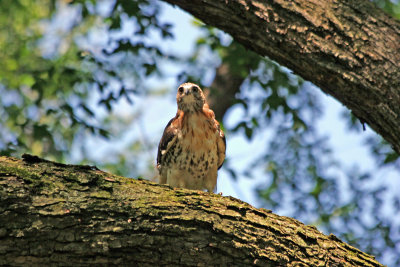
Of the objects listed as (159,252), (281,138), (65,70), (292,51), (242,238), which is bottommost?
(159,252)

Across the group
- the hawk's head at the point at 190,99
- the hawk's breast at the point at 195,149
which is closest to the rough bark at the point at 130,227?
the hawk's breast at the point at 195,149

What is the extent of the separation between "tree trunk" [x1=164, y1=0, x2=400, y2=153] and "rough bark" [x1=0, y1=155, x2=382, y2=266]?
132cm

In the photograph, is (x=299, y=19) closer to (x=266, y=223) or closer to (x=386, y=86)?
(x=386, y=86)

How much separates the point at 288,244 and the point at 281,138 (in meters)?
5.66

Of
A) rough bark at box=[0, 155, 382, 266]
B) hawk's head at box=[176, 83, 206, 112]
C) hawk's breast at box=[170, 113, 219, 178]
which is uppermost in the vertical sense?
hawk's head at box=[176, 83, 206, 112]

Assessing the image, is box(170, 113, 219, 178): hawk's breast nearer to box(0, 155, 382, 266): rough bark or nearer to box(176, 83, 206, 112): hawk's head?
box(176, 83, 206, 112): hawk's head

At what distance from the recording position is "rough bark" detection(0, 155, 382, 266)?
2.40m

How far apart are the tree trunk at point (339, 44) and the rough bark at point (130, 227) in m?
1.32

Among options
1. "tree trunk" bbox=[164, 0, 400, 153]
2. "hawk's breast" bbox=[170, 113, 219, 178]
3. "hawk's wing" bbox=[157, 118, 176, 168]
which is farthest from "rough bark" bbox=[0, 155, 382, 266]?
"hawk's wing" bbox=[157, 118, 176, 168]

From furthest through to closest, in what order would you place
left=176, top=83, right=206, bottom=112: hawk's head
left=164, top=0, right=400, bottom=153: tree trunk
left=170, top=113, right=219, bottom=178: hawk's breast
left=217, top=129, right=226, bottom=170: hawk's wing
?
left=176, top=83, right=206, bottom=112: hawk's head
left=217, top=129, right=226, bottom=170: hawk's wing
left=170, top=113, right=219, bottom=178: hawk's breast
left=164, top=0, right=400, bottom=153: tree trunk

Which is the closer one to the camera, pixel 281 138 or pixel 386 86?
pixel 386 86

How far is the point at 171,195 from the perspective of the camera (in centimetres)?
287

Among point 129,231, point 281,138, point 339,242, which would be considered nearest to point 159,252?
point 129,231

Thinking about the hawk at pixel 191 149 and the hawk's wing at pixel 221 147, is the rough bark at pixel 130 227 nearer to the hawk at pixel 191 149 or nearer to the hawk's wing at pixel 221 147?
the hawk at pixel 191 149
